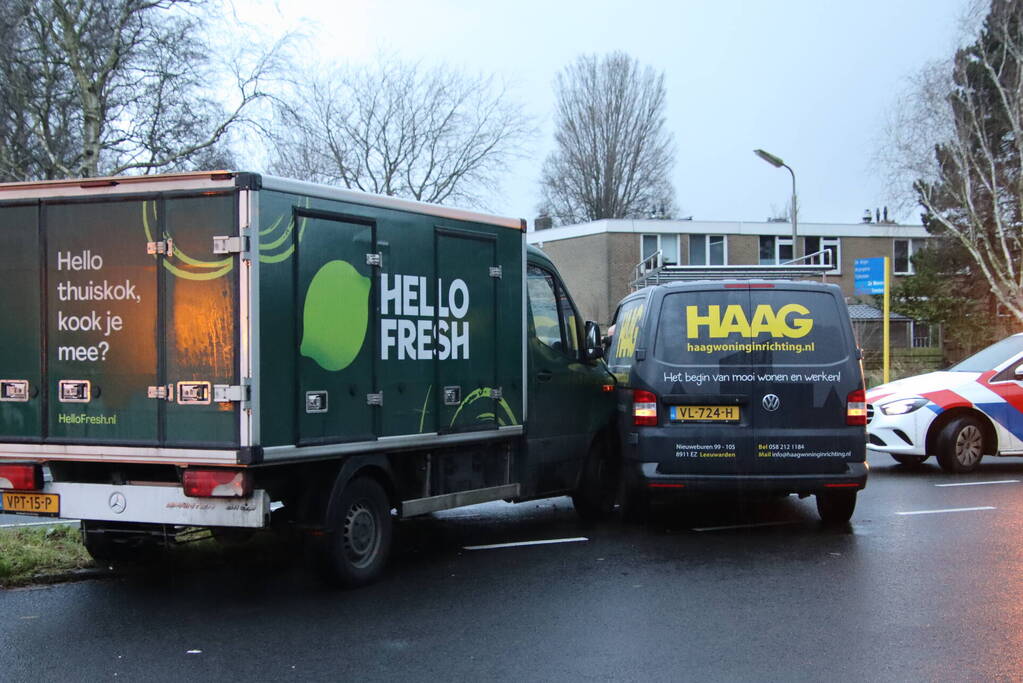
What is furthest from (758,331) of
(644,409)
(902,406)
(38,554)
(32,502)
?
(38,554)

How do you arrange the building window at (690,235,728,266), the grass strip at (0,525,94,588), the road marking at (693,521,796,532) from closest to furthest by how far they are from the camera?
1. the grass strip at (0,525,94,588)
2. the road marking at (693,521,796,532)
3. the building window at (690,235,728,266)

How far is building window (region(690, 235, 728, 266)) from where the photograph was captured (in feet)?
149

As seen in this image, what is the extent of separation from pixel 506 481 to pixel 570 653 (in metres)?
3.12

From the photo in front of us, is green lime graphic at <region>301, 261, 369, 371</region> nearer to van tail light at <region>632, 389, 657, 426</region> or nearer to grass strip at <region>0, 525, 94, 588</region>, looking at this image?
grass strip at <region>0, 525, 94, 588</region>

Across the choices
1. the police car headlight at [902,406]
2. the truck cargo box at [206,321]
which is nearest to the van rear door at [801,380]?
the truck cargo box at [206,321]

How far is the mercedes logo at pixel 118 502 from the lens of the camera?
6273 mm

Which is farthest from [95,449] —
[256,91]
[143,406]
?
[256,91]

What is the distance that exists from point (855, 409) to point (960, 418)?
15.5ft

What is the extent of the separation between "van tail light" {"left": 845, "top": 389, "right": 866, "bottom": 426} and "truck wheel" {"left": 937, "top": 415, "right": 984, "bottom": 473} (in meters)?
4.54

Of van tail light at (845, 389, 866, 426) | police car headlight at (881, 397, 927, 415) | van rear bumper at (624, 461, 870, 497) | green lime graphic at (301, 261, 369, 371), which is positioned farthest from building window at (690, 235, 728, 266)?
green lime graphic at (301, 261, 369, 371)

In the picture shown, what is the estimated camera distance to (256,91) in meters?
20.2

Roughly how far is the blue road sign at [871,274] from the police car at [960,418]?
939 cm

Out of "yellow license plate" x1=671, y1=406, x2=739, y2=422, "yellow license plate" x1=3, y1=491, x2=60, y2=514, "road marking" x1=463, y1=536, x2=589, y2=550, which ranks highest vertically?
"yellow license plate" x1=671, y1=406, x2=739, y2=422

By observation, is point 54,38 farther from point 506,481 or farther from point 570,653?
point 570,653
